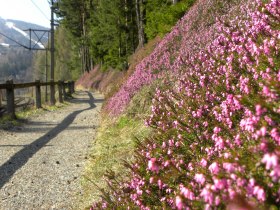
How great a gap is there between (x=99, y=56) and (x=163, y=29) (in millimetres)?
34047

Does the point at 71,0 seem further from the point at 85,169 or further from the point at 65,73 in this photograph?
the point at 85,169

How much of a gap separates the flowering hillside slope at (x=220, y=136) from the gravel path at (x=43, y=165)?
2.11 m

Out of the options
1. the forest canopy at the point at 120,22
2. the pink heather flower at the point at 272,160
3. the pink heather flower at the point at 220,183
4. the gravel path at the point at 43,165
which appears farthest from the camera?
the forest canopy at the point at 120,22

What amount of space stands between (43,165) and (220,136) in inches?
233

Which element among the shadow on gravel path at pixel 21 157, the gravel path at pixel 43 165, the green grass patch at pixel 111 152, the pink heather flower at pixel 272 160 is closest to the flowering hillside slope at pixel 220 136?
Result: the pink heather flower at pixel 272 160

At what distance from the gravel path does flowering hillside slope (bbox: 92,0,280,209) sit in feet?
6.91

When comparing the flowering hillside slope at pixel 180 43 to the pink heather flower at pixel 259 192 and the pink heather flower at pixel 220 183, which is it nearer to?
the pink heather flower at pixel 220 183

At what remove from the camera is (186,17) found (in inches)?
614

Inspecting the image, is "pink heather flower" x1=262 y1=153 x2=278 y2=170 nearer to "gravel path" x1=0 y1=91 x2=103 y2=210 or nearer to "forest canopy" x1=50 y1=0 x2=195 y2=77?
"gravel path" x1=0 y1=91 x2=103 y2=210

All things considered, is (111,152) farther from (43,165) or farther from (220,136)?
(220,136)

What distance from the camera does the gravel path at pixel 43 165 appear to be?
21.8 feet

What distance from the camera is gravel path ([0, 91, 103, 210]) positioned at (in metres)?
6.65

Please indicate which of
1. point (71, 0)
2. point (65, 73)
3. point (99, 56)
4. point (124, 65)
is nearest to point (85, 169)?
point (124, 65)

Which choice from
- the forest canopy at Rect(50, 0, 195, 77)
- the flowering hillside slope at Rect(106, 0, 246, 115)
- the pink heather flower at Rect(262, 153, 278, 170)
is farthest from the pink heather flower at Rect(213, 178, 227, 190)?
the forest canopy at Rect(50, 0, 195, 77)
